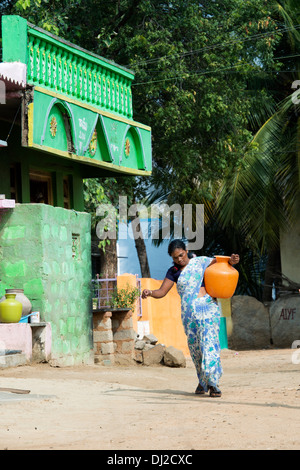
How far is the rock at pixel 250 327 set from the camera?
21344 millimetres

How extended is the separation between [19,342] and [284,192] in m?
12.1

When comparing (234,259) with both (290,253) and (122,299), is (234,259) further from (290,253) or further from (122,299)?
(290,253)

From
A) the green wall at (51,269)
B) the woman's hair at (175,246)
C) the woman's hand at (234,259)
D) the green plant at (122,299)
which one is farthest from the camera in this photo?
the green plant at (122,299)

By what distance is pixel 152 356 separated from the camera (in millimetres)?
14562

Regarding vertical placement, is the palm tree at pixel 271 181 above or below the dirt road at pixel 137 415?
above

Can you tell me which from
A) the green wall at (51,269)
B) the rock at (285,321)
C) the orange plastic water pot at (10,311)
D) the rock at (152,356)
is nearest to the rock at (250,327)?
the rock at (285,321)

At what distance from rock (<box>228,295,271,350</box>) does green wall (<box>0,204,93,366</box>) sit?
8.61 m

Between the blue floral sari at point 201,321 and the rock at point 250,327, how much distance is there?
520 inches

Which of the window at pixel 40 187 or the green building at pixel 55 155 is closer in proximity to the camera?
the green building at pixel 55 155

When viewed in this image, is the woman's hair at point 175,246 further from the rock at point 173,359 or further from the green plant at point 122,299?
the green plant at point 122,299

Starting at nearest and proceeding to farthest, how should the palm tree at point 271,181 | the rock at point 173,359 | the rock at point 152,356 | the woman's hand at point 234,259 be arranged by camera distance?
the woman's hand at point 234,259, the rock at point 173,359, the rock at point 152,356, the palm tree at point 271,181

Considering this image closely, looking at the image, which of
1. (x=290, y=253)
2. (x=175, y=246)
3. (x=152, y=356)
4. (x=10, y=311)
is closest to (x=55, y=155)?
(x=10, y=311)

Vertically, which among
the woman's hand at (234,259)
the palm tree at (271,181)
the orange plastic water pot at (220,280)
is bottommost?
the orange plastic water pot at (220,280)

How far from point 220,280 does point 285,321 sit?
13431 millimetres
